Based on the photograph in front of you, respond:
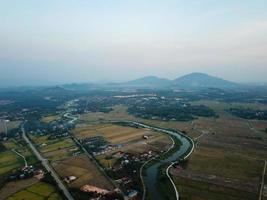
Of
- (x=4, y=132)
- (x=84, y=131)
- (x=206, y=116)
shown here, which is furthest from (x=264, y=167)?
(x=4, y=132)

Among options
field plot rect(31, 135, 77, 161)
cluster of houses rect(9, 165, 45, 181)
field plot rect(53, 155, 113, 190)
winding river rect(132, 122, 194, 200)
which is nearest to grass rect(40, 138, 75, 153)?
field plot rect(31, 135, 77, 161)

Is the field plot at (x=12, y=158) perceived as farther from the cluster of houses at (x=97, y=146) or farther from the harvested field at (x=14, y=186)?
the cluster of houses at (x=97, y=146)

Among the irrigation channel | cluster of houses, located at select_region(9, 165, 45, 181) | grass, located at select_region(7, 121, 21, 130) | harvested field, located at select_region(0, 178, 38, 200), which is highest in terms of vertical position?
the irrigation channel

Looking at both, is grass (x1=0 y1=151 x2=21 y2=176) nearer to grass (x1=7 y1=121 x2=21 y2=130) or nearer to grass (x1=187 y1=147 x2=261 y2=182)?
grass (x1=187 y1=147 x2=261 y2=182)

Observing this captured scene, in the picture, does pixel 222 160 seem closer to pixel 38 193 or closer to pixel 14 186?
pixel 38 193

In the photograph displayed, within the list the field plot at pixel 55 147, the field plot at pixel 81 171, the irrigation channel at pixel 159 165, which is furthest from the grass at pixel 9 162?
the irrigation channel at pixel 159 165

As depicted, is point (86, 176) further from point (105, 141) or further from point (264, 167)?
point (264, 167)

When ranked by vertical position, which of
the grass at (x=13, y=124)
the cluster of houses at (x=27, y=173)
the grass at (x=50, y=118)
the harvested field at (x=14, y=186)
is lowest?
the grass at (x=13, y=124)
